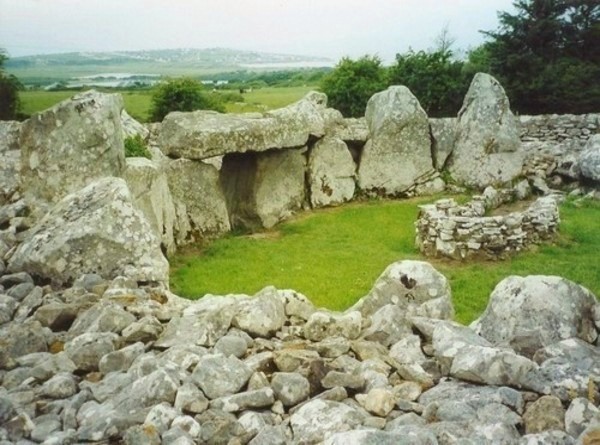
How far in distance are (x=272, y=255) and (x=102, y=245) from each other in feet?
23.4

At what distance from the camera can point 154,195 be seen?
13688mm

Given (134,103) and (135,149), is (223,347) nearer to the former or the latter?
(135,149)

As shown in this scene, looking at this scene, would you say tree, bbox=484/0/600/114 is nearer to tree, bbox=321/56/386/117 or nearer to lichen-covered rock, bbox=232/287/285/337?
tree, bbox=321/56/386/117

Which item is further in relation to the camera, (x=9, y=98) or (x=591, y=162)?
(x=9, y=98)

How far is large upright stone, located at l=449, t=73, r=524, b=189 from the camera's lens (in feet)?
68.4

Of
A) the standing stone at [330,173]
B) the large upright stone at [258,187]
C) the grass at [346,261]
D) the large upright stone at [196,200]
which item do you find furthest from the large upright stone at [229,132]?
the grass at [346,261]

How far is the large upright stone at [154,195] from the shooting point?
1298cm

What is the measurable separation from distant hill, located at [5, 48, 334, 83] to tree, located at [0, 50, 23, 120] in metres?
0.28

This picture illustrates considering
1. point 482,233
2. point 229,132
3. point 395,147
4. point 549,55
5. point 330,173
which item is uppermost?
point 549,55

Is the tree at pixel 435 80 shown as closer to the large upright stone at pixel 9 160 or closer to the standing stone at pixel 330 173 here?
the standing stone at pixel 330 173

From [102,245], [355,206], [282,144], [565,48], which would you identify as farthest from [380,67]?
[102,245]

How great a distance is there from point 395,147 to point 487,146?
2864 millimetres

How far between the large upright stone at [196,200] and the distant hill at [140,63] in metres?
3.66

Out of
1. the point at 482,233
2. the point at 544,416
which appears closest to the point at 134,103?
the point at 482,233
